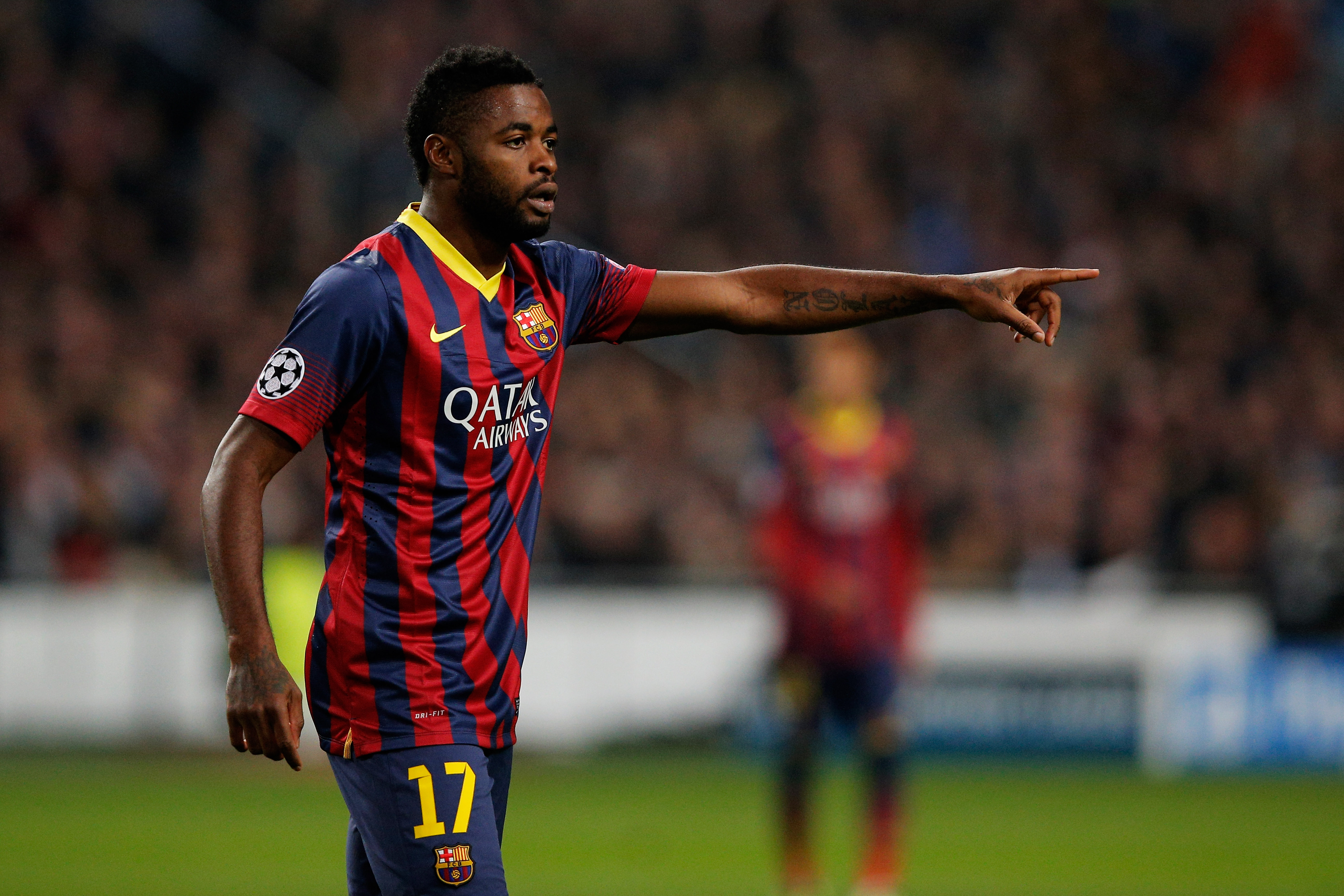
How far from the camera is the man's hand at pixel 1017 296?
4137mm

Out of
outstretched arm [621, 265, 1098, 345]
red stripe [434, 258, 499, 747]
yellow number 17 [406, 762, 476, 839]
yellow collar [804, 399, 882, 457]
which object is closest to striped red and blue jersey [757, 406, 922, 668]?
yellow collar [804, 399, 882, 457]

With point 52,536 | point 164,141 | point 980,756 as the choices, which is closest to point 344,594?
point 980,756

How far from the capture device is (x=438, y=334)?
151 inches

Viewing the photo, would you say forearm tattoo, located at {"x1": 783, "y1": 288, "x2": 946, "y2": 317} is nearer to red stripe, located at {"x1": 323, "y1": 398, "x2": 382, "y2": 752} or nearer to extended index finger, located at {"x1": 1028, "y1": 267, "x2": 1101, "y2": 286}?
extended index finger, located at {"x1": 1028, "y1": 267, "x2": 1101, "y2": 286}

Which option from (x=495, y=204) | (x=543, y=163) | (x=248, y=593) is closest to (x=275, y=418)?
(x=248, y=593)

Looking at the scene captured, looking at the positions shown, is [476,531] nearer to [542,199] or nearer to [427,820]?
[427,820]

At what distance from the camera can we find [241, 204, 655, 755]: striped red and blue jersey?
12.4 ft

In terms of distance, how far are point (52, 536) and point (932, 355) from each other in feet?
23.4

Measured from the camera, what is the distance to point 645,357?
52.2 feet

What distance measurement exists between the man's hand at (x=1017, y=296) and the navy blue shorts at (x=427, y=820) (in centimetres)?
152

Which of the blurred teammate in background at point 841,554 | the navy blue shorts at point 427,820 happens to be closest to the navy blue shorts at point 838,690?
the blurred teammate in background at point 841,554

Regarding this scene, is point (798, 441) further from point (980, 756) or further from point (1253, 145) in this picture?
point (1253, 145)

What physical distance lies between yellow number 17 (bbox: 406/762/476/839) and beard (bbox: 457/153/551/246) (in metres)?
1.15

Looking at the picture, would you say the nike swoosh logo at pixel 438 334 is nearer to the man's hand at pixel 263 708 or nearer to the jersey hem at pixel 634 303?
the jersey hem at pixel 634 303
